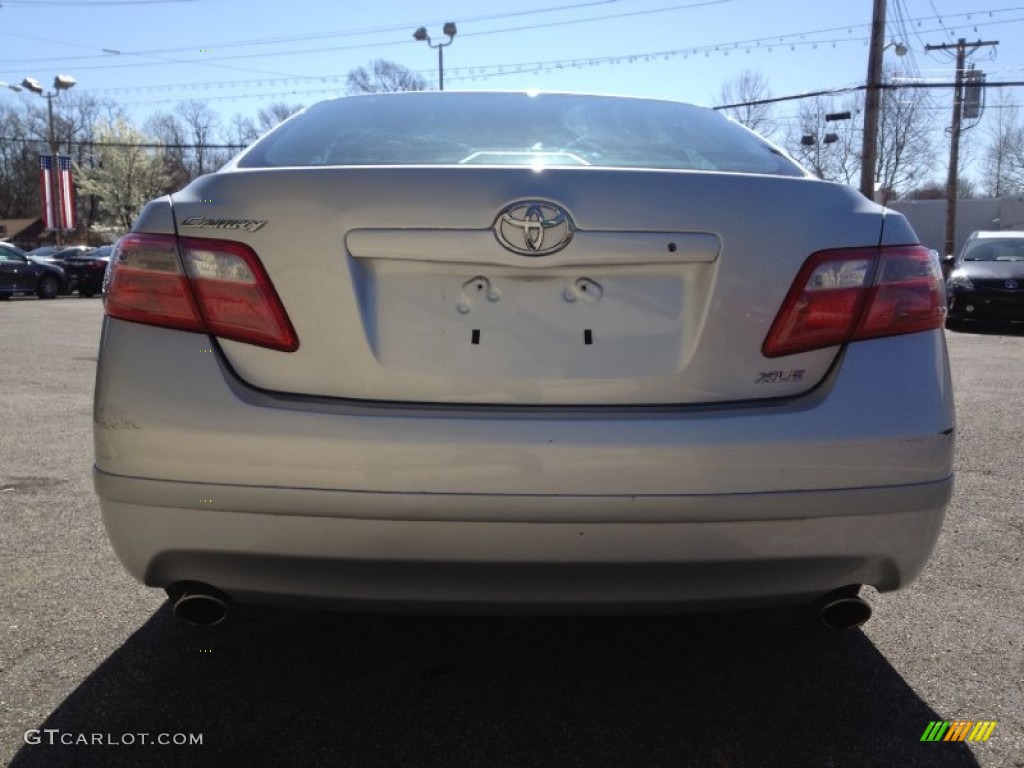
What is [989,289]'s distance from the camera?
14070 millimetres

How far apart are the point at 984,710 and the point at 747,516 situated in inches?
38.9

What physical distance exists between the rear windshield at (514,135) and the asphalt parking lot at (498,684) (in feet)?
3.79

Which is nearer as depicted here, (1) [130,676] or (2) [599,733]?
(2) [599,733]

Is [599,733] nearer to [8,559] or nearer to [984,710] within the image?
[984,710]

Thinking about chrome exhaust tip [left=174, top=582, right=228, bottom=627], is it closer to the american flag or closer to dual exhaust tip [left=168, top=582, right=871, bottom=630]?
dual exhaust tip [left=168, top=582, right=871, bottom=630]

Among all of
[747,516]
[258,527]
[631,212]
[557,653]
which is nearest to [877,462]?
[747,516]

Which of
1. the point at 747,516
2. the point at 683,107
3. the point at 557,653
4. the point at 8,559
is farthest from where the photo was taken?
the point at 8,559

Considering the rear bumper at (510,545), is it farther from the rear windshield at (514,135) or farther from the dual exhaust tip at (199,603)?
the rear windshield at (514,135)

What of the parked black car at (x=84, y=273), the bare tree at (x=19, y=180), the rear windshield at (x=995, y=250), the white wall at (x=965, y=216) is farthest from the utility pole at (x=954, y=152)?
the bare tree at (x=19, y=180)

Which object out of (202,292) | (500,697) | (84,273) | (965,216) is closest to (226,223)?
(202,292)

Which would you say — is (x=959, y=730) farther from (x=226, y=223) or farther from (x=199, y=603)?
(x=226, y=223)

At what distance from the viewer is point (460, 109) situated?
2.76 m

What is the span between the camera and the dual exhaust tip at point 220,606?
1.99 metres

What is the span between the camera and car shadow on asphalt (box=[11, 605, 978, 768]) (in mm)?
2051
